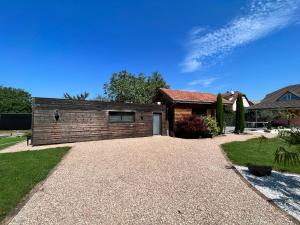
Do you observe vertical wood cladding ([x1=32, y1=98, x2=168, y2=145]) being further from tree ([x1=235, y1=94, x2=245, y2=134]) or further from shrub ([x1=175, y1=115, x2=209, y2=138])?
tree ([x1=235, y1=94, x2=245, y2=134])

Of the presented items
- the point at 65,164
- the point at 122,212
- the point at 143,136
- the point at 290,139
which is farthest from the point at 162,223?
the point at 143,136

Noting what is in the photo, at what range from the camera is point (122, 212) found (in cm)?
427

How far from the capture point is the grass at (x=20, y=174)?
4693 millimetres

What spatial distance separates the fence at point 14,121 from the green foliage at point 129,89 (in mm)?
15582

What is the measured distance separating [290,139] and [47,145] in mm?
12334

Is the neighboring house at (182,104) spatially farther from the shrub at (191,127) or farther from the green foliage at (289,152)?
the green foliage at (289,152)

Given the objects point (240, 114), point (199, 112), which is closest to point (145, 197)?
point (199, 112)

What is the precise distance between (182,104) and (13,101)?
39407 mm

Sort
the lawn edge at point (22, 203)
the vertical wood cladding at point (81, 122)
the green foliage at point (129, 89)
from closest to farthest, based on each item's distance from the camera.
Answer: the lawn edge at point (22, 203)
the vertical wood cladding at point (81, 122)
the green foliage at point (129, 89)

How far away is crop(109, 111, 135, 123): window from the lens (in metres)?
15.7

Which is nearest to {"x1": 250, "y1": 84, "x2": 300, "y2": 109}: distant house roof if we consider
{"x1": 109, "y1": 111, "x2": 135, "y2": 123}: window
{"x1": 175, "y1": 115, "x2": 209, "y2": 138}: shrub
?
{"x1": 175, "y1": 115, "x2": 209, "y2": 138}: shrub

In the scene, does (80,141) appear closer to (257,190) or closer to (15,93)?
(257,190)

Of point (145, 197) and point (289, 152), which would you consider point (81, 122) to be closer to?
point (145, 197)

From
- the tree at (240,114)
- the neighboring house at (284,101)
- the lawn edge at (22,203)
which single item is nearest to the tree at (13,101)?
the tree at (240,114)
